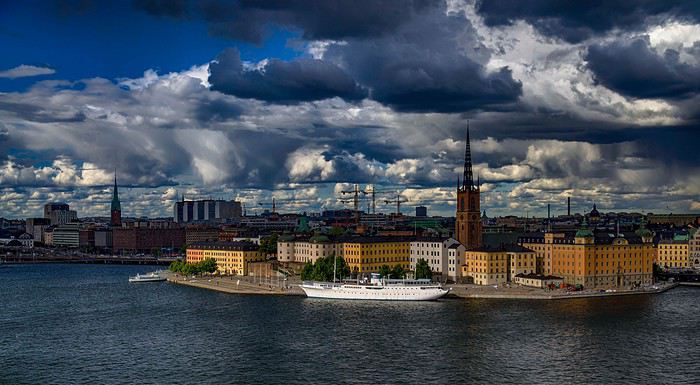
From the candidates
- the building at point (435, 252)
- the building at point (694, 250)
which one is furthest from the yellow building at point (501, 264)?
the building at point (694, 250)

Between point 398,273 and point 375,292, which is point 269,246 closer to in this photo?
point 398,273

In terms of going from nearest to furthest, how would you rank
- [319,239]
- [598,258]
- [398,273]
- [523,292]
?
[523,292], [598,258], [398,273], [319,239]

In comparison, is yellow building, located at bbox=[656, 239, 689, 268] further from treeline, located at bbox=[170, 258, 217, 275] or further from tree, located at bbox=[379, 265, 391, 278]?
treeline, located at bbox=[170, 258, 217, 275]

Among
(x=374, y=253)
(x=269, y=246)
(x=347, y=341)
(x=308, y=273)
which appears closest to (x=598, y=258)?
(x=374, y=253)

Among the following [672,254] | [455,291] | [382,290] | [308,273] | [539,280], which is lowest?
[455,291]

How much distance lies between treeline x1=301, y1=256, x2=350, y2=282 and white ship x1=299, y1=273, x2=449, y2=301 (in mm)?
7190

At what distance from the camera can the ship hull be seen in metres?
82.3

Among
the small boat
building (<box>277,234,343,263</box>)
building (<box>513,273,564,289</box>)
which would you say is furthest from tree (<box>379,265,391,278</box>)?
the small boat

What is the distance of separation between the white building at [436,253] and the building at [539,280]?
28.2ft

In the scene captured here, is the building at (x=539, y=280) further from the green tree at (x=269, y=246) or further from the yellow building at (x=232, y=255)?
the green tree at (x=269, y=246)

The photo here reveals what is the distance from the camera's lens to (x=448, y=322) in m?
66.0

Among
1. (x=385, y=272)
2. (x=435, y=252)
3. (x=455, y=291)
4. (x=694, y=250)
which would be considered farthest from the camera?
(x=694, y=250)

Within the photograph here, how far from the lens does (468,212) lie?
358 ft

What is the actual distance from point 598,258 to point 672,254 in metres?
34.7
